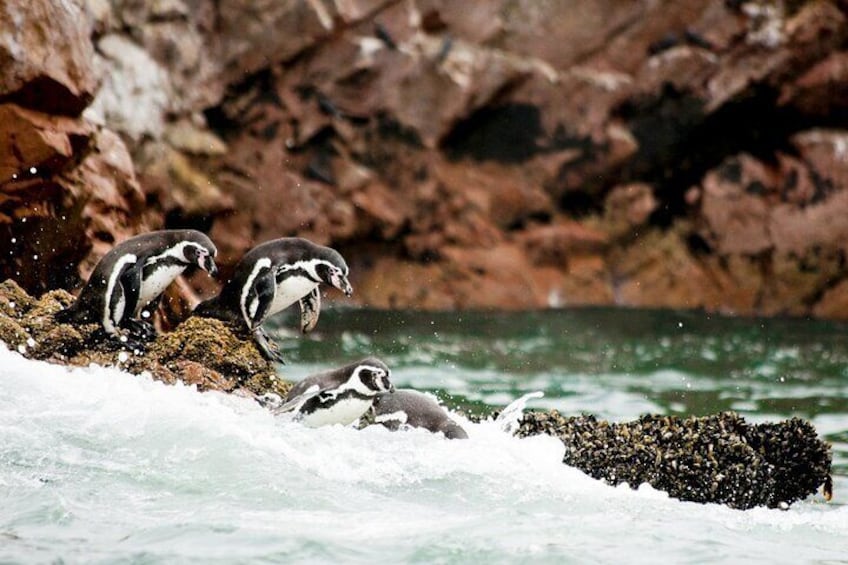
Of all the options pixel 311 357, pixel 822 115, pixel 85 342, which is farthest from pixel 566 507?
pixel 822 115

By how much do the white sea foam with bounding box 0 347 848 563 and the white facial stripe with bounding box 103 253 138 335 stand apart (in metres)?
0.28

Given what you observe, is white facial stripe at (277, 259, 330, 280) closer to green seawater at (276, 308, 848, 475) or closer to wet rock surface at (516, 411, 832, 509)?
wet rock surface at (516, 411, 832, 509)

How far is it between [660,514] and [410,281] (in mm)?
10499

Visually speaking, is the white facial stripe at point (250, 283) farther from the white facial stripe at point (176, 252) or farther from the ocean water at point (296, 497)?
the ocean water at point (296, 497)

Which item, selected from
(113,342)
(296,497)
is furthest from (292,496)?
(113,342)

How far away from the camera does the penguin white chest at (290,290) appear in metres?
7.41

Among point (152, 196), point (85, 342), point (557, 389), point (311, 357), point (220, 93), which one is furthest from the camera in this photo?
point (220, 93)

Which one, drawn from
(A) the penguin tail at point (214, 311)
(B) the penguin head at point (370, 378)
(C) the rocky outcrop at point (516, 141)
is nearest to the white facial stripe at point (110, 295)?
(A) the penguin tail at point (214, 311)

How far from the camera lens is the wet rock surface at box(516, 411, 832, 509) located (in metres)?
6.38

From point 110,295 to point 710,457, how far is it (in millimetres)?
3135

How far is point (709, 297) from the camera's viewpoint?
54.4ft

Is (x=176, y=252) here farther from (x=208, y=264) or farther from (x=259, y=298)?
(x=259, y=298)

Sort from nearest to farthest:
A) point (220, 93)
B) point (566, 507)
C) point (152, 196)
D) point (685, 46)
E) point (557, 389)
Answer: point (566, 507) < point (557, 389) < point (152, 196) < point (220, 93) < point (685, 46)

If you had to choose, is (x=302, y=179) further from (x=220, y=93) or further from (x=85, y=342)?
(x=85, y=342)
